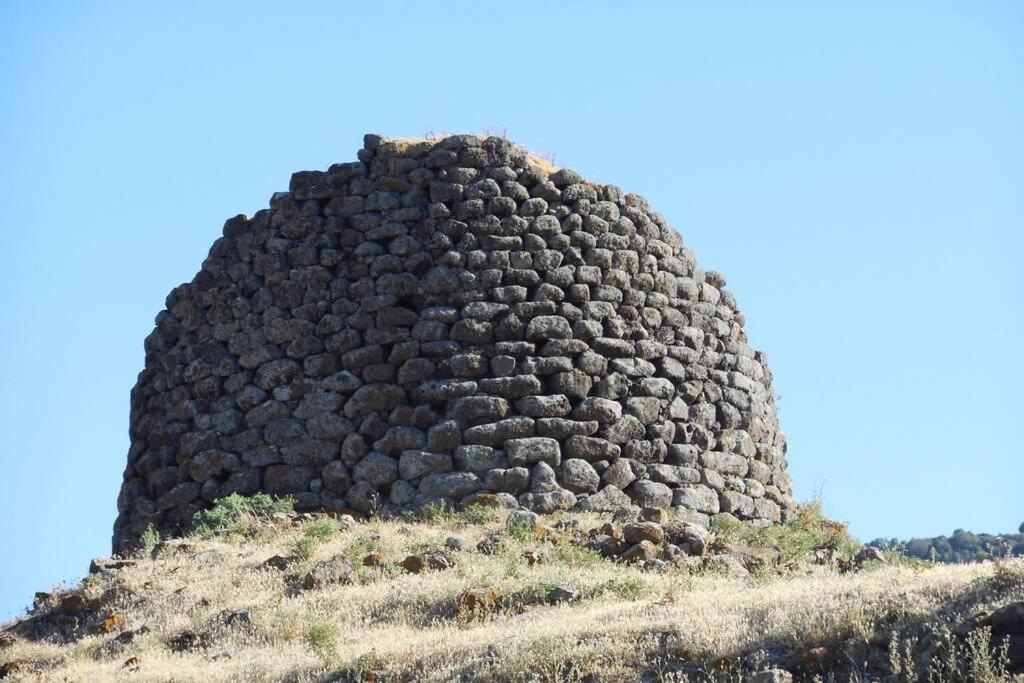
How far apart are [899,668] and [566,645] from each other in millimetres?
1866

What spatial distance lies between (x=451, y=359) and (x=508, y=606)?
3.47 meters

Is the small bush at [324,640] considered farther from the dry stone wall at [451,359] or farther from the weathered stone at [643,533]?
the dry stone wall at [451,359]

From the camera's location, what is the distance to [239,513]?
12.1 m

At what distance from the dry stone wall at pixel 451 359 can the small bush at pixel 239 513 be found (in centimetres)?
Answer: 27

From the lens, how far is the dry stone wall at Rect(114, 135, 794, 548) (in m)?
12.1

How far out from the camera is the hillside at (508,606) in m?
7.31

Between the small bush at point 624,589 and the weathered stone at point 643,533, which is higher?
the weathered stone at point 643,533

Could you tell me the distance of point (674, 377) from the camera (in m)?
12.9

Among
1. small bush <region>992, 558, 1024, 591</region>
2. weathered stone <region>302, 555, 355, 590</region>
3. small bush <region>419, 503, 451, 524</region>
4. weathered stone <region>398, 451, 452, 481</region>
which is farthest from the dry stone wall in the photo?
small bush <region>992, 558, 1024, 591</region>

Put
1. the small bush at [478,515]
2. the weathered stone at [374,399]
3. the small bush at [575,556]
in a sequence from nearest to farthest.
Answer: the small bush at [575,556] → the small bush at [478,515] → the weathered stone at [374,399]

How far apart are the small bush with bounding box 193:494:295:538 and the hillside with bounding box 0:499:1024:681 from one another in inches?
0.7

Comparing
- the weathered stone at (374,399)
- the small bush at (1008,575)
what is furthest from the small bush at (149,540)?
the small bush at (1008,575)

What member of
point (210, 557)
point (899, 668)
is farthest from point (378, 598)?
point (899, 668)

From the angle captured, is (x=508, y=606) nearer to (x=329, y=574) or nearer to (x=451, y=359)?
(x=329, y=574)
